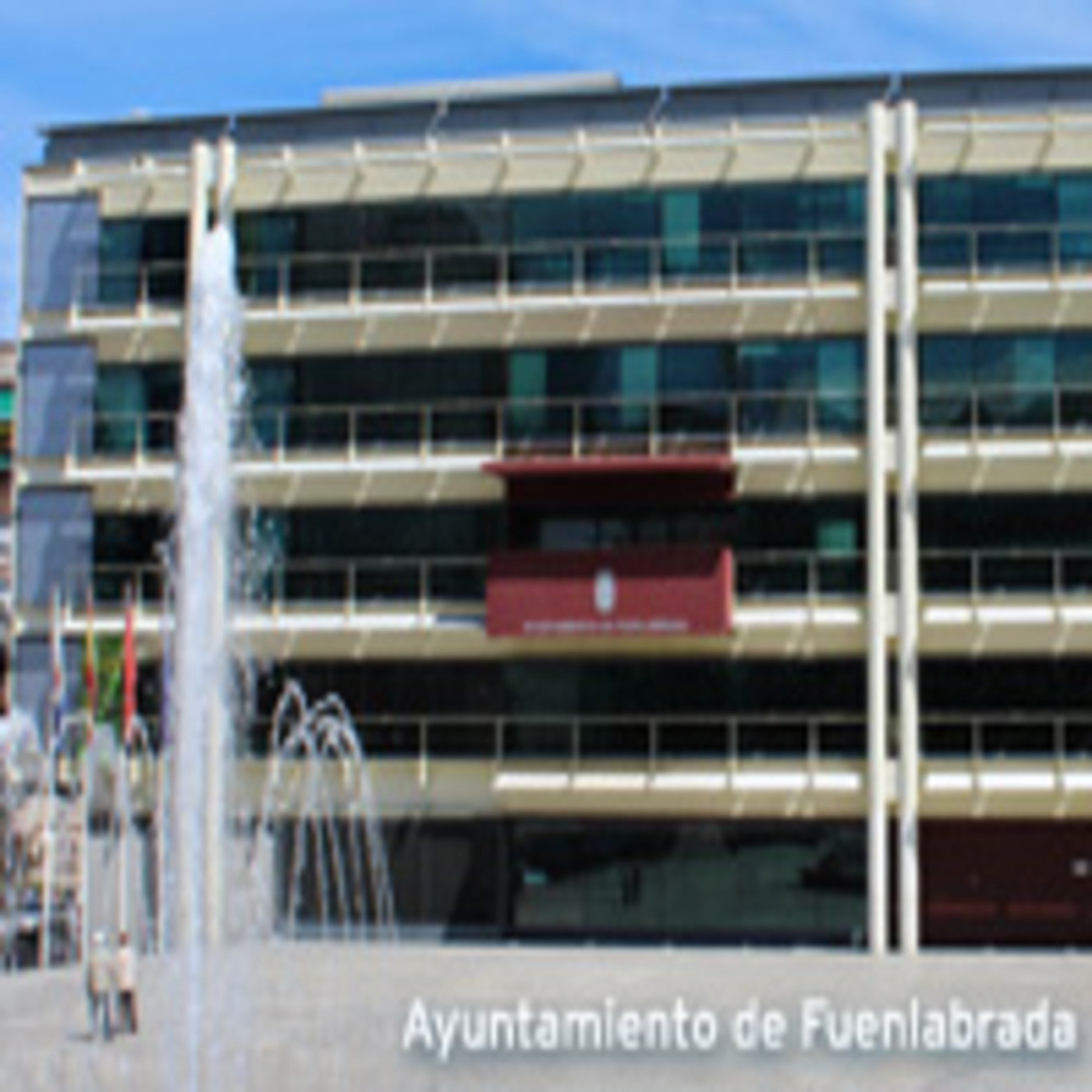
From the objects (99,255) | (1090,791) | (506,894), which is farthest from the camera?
(99,255)

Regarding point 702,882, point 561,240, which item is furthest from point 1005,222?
point 702,882

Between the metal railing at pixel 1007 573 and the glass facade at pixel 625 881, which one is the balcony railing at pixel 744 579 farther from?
the glass facade at pixel 625 881

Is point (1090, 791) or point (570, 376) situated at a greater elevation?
point (570, 376)

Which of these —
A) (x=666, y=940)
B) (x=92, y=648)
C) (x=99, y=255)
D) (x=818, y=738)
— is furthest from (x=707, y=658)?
(x=99, y=255)

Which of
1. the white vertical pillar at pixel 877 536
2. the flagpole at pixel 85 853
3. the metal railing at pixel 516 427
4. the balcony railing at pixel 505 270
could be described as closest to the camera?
the flagpole at pixel 85 853

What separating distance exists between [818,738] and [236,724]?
11.3 m

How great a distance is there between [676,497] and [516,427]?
11.6 ft

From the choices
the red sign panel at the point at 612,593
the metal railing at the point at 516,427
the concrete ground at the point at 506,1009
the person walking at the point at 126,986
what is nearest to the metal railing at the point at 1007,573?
the metal railing at the point at 516,427

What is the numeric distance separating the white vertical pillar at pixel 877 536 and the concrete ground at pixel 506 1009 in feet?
5.96

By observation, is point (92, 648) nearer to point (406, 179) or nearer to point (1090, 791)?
point (406, 179)

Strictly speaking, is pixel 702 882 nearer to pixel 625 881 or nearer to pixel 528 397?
pixel 625 881

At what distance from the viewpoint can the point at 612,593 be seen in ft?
126

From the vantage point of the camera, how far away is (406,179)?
40.6 m

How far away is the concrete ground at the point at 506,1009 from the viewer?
2184 centimetres
